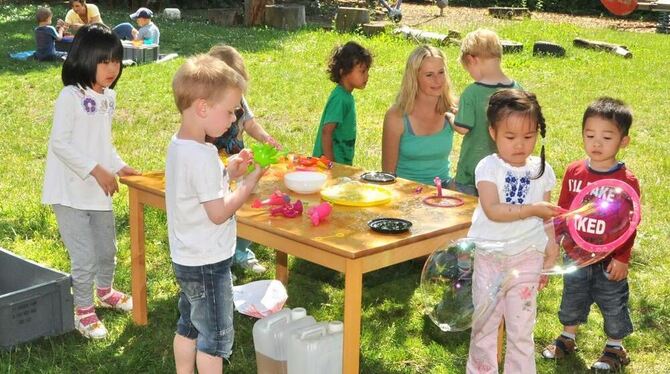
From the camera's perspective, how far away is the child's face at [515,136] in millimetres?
3723

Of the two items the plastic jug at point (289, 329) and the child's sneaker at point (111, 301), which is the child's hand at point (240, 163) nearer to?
the plastic jug at point (289, 329)

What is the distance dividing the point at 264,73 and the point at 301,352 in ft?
28.9

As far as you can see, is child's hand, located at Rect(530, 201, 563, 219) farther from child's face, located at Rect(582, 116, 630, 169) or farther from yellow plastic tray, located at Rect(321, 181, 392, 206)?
yellow plastic tray, located at Rect(321, 181, 392, 206)

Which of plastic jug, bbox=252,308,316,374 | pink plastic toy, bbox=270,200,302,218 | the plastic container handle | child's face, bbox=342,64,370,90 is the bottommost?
plastic jug, bbox=252,308,316,374

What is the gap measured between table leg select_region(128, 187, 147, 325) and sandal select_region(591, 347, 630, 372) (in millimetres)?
2422

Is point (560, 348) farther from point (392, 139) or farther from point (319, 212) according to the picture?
point (392, 139)

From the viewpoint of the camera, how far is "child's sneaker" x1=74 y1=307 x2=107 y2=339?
4766 millimetres

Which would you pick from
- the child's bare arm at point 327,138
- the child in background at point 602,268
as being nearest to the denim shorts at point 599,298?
the child in background at point 602,268

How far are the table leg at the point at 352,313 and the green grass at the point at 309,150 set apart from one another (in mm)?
763

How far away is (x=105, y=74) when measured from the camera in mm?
4594

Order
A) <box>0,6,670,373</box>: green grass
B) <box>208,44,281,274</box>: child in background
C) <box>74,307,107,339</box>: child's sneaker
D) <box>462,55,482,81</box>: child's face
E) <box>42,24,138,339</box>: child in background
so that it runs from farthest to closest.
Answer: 1. <box>462,55,482,81</box>: child's face
2. <box>208,44,281,274</box>: child in background
3. <box>74,307,107,339</box>: child's sneaker
4. <box>0,6,670,373</box>: green grass
5. <box>42,24,138,339</box>: child in background

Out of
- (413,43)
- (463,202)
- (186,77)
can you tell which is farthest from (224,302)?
(413,43)

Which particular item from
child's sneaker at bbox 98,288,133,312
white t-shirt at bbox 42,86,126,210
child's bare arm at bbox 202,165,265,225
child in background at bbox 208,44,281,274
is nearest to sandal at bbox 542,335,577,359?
child in background at bbox 208,44,281,274

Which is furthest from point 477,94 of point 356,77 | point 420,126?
point 356,77
